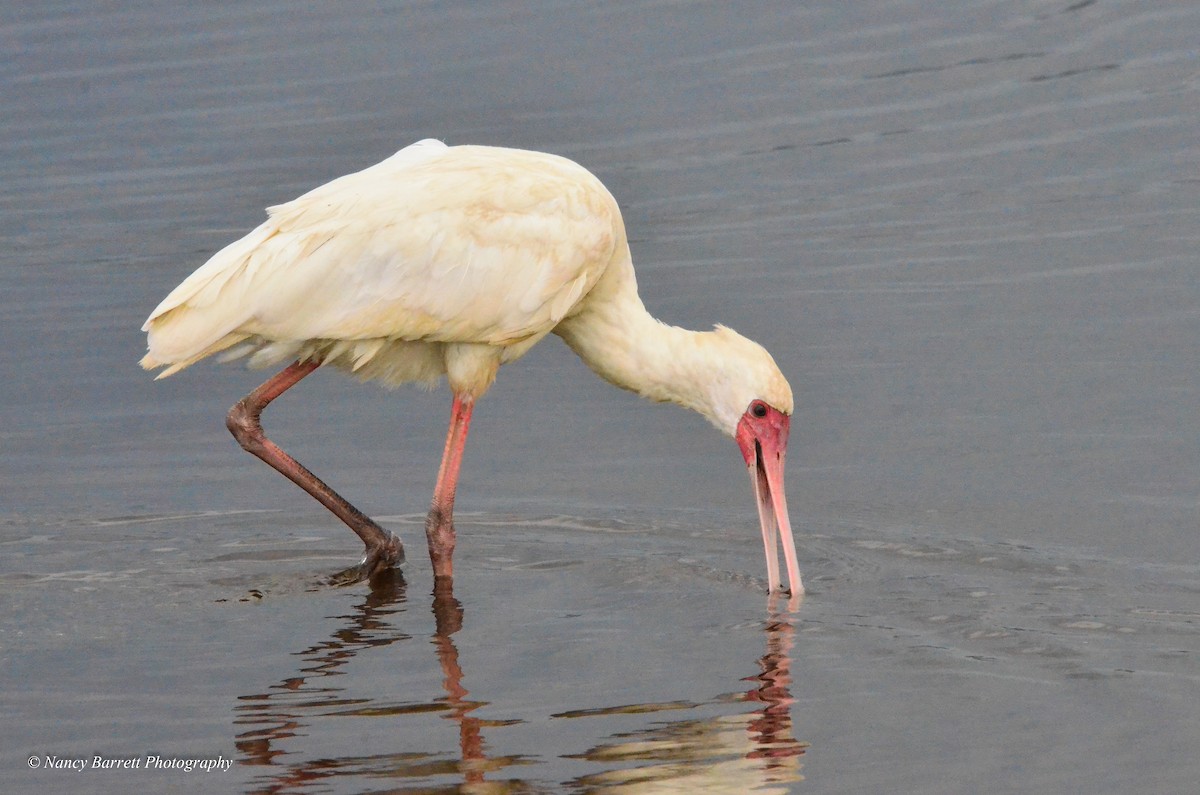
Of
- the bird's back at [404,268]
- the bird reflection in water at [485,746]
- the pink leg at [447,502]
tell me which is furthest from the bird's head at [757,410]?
the bird reflection in water at [485,746]

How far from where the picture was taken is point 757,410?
9156 mm

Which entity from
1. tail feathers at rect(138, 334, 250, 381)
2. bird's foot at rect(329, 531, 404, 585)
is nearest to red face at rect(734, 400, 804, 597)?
bird's foot at rect(329, 531, 404, 585)

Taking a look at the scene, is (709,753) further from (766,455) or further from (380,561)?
(380,561)

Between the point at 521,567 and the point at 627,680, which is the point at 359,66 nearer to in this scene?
the point at 521,567

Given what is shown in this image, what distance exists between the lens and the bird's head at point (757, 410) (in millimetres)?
9078

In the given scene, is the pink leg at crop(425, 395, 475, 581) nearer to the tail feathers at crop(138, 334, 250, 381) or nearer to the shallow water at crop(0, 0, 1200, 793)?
the shallow water at crop(0, 0, 1200, 793)

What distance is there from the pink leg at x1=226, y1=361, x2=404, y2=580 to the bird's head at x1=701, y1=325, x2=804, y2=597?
1631 millimetres

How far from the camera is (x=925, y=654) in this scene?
7.63m

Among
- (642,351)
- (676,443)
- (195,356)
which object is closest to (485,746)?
(195,356)

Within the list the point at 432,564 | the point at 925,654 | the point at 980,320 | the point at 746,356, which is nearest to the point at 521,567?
the point at 432,564

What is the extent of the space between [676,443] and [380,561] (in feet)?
7.78

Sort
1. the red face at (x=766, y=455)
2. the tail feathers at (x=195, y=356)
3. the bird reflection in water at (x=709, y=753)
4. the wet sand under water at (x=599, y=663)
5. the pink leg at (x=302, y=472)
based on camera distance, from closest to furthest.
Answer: the bird reflection in water at (x=709, y=753) < the wet sand under water at (x=599, y=663) < the tail feathers at (x=195, y=356) < the red face at (x=766, y=455) < the pink leg at (x=302, y=472)

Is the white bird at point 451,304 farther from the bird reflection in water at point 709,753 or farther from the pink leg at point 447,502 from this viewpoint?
the bird reflection in water at point 709,753

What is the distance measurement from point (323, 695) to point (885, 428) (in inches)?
175
